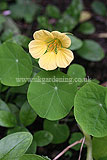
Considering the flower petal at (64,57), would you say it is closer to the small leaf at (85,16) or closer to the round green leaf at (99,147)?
the round green leaf at (99,147)

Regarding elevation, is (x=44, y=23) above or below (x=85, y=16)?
above

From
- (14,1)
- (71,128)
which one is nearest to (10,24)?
(14,1)

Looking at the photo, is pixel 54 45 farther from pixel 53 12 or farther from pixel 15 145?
pixel 53 12

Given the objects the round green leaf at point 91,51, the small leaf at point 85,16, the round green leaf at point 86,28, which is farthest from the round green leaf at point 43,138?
the small leaf at point 85,16

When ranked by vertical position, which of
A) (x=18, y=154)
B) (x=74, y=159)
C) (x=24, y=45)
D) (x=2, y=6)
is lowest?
(x=74, y=159)

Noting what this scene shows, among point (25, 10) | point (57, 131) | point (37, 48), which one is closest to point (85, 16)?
point (25, 10)

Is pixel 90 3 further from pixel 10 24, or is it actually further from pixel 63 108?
pixel 63 108
